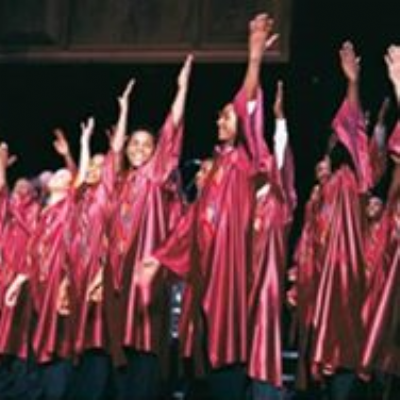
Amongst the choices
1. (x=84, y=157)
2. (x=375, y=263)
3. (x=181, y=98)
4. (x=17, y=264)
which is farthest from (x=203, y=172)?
(x=17, y=264)

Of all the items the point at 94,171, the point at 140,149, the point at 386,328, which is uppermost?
the point at 140,149

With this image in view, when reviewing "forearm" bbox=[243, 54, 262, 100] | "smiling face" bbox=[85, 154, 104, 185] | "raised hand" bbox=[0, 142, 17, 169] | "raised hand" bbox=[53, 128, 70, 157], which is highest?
"forearm" bbox=[243, 54, 262, 100]

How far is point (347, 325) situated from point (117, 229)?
3.96 ft

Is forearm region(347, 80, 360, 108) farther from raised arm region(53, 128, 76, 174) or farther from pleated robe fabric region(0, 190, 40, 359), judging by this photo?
pleated robe fabric region(0, 190, 40, 359)

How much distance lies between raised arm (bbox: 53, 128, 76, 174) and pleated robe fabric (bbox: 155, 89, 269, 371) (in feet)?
2.85

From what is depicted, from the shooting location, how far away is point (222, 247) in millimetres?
6090

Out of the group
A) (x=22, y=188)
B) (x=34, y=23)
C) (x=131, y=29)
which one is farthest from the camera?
(x=34, y=23)

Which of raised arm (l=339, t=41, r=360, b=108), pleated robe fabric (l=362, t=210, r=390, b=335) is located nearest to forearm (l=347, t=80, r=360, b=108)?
raised arm (l=339, t=41, r=360, b=108)

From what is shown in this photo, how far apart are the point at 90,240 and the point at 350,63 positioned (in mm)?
1507

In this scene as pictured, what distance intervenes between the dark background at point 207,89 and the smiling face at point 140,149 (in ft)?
1.98

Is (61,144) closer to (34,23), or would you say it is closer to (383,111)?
(34,23)

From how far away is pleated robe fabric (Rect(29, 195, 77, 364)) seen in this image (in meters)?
6.43

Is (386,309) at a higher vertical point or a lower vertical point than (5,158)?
lower

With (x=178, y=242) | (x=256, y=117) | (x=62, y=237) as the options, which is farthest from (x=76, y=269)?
(x=256, y=117)
